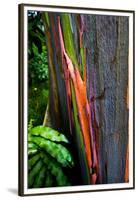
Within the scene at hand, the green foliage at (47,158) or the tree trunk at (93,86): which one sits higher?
the tree trunk at (93,86)

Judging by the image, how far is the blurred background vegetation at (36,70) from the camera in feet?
8.02

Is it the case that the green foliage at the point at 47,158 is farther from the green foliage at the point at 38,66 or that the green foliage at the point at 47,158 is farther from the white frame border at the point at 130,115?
the green foliage at the point at 38,66

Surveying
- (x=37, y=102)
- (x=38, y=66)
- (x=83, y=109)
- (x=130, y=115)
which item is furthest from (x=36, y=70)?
(x=130, y=115)

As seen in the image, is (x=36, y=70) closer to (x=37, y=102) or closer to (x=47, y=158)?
(x=37, y=102)

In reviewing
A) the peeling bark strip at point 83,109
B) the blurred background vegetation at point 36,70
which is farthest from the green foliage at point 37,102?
the peeling bark strip at point 83,109

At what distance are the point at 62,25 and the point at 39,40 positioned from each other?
12 centimetres

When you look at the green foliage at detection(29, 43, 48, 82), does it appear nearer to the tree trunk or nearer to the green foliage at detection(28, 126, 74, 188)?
the tree trunk

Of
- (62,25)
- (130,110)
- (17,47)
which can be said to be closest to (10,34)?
(17,47)

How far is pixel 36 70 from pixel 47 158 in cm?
35

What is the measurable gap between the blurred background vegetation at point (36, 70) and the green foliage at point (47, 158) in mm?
57

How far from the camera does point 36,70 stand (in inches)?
96.6

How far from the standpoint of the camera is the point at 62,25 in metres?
2.50

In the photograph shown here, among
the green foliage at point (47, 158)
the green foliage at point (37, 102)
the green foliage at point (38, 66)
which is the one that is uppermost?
the green foliage at point (38, 66)

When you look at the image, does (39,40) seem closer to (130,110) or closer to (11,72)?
(11,72)
